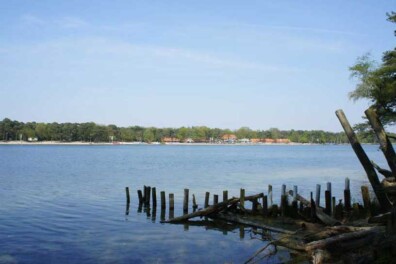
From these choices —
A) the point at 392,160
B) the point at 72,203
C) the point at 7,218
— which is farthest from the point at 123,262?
the point at 72,203

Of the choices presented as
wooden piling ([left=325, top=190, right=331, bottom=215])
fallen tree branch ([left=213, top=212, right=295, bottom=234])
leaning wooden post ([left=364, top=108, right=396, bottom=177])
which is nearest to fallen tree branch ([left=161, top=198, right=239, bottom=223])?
fallen tree branch ([left=213, top=212, right=295, bottom=234])

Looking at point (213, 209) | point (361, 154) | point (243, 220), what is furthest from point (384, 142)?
point (213, 209)

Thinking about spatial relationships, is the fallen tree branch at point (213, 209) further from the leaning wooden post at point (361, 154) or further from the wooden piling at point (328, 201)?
the leaning wooden post at point (361, 154)

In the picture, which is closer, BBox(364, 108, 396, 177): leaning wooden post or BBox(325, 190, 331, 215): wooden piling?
BBox(364, 108, 396, 177): leaning wooden post

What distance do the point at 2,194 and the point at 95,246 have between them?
→ 71.3ft

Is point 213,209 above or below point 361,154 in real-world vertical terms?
below

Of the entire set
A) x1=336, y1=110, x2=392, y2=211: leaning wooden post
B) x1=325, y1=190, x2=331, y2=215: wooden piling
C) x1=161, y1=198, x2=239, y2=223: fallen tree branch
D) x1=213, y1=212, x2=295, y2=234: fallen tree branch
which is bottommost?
x1=213, y1=212, x2=295, y2=234: fallen tree branch

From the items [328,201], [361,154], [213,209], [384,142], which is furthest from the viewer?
[213,209]

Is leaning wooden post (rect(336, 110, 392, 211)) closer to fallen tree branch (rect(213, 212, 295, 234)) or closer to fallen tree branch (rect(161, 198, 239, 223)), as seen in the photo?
fallen tree branch (rect(213, 212, 295, 234))

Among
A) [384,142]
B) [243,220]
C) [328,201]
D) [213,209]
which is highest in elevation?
[384,142]

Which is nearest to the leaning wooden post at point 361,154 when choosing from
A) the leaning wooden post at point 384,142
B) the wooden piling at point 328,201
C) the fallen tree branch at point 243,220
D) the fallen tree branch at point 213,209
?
the leaning wooden post at point 384,142

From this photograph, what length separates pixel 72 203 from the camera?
30.8 metres

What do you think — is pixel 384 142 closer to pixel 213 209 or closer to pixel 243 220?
pixel 243 220

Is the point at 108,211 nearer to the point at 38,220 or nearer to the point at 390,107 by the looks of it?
the point at 38,220
